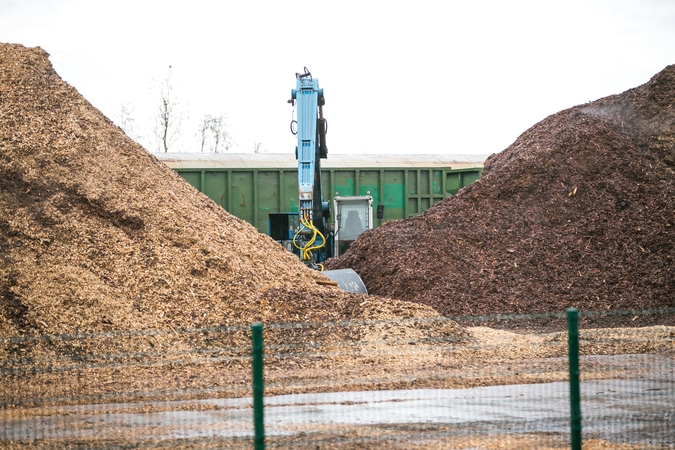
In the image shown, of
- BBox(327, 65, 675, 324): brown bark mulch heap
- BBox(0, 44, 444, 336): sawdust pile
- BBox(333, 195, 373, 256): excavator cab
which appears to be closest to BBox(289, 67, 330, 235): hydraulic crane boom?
BBox(327, 65, 675, 324): brown bark mulch heap

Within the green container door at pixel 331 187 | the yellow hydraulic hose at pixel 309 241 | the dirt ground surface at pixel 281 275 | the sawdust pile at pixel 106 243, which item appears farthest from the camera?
the green container door at pixel 331 187

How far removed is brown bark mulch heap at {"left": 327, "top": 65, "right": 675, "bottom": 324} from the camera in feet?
39.0

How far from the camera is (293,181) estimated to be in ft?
61.8

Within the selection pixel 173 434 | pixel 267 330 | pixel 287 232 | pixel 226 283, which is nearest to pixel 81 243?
pixel 226 283

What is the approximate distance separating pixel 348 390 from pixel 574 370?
2.99 metres

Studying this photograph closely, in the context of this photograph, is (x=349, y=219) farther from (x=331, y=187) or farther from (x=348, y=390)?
(x=348, y=390)

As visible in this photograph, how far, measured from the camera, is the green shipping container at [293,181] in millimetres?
18453

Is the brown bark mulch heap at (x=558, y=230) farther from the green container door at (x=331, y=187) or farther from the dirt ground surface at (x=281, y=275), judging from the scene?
the green container door at (x=331, y=187)

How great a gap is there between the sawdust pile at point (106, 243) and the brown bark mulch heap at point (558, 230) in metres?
2.68

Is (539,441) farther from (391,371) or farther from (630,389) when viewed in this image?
(391,371)

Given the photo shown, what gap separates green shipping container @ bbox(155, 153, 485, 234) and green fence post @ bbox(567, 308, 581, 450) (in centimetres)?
1486

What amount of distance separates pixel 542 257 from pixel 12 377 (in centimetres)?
826

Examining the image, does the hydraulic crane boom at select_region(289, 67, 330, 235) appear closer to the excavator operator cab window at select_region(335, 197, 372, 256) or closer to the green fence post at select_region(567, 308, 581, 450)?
the excavator operator cab window at select_region(335, 197, 372, 256)

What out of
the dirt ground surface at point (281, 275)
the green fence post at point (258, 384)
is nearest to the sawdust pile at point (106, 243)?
the dirt ground surface at point (281, 275)
